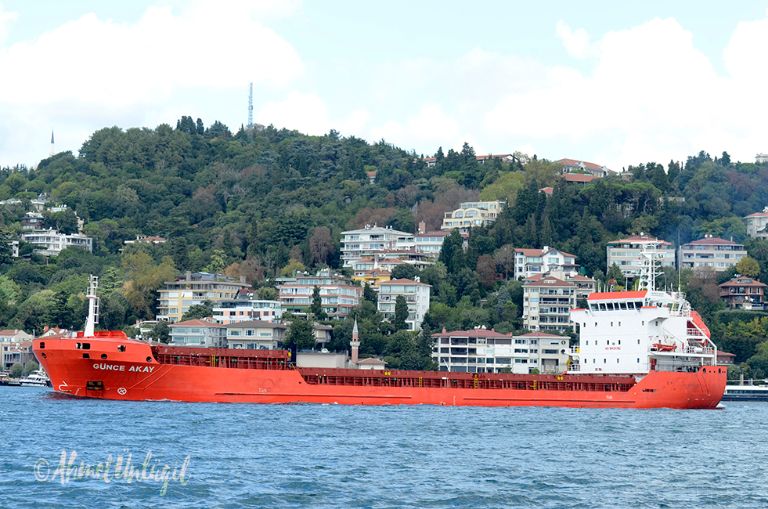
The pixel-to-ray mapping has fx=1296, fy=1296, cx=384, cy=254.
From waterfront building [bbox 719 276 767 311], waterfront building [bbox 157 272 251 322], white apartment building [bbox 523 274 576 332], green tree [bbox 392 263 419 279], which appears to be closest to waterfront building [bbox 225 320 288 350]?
waterfront building [bbox 157 272 251 322]

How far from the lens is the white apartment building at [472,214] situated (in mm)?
128125

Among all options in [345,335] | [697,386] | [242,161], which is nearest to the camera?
[697,386]

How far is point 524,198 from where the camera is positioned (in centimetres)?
11500

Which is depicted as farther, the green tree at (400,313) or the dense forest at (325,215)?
the dense forest at (325,215)

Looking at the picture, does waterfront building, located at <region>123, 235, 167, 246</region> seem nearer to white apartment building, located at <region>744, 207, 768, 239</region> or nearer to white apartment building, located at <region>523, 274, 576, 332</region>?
white apartment building, located at <region>523, 274, 576, 332</region>

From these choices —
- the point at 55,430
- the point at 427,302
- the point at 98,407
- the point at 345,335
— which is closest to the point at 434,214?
the point at 427,302

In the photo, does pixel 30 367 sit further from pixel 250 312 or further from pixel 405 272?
pixel 405 272

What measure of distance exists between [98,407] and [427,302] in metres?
51.6

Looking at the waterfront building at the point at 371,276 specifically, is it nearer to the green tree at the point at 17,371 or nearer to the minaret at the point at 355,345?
the minaret at the point at 355,345

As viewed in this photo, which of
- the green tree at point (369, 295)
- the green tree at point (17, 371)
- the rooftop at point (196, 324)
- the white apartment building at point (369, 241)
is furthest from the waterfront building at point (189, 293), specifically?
the white apartment building at point (369, 241)

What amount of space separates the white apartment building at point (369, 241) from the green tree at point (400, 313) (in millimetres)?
25848

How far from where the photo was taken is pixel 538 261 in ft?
354

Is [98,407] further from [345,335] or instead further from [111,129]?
[111,129]

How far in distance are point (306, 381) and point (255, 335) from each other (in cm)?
3073
